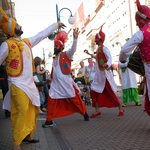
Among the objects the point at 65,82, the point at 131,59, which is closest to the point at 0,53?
the point at 131,59

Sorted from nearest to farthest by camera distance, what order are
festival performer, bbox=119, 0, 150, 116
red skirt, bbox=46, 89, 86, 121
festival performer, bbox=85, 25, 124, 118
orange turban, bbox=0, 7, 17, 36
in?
orange turban, bbox=0, 7, 17, 36 → festival performer, bbox=119, 0, 150, 116 → red skirt, bbox=46, 89, 86, 121 → festival performer, bbox=85, 25, 124, 118

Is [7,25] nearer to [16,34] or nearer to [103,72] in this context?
[16,34]

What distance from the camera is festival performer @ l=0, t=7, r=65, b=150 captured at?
5133 millimetres

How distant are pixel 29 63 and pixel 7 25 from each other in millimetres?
653

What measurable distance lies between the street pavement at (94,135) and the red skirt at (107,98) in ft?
1.32

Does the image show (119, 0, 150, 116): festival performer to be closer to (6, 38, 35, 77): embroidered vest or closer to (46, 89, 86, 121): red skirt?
(6, 38, 35, 77): embroidered vest

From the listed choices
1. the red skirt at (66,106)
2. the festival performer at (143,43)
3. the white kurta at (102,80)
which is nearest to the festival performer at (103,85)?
the white kurta at (102,80)

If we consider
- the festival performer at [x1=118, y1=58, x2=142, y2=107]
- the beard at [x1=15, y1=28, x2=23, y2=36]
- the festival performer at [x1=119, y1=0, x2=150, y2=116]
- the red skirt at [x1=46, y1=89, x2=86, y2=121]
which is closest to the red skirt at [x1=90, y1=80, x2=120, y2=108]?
Result: the red skirt at [x1=46, y1=89, x2=86, y2=121]

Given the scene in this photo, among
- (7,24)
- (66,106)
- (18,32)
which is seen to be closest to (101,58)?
(66,106)

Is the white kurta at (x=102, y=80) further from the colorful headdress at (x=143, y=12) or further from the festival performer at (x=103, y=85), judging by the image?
the colorful headdress at (x=143, y=12)

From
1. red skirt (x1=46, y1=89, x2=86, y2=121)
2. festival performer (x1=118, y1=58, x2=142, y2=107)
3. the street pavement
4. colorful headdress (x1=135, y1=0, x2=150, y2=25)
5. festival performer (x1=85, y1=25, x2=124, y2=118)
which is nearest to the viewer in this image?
the street pavement

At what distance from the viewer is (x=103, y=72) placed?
29.5ft

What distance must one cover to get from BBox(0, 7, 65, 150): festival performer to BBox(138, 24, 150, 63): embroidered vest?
1.89 metres

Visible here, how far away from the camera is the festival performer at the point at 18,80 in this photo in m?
5.13
